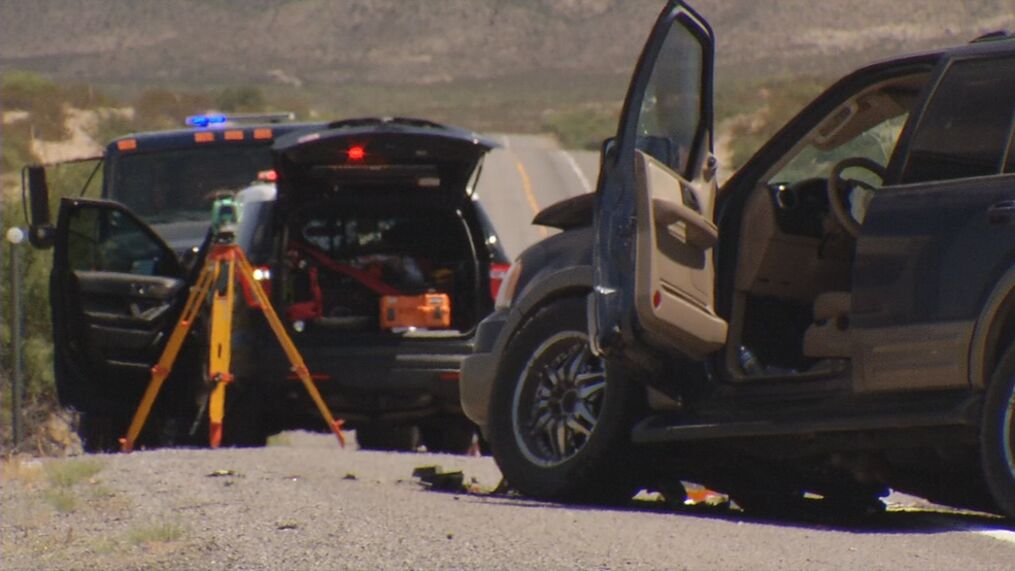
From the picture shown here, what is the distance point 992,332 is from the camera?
24.5ft

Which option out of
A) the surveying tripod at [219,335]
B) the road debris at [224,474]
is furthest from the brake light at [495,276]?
the road debris at [224,474]

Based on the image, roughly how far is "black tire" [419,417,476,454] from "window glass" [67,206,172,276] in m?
2.13

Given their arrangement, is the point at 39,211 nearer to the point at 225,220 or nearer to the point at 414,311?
the point at 225,220

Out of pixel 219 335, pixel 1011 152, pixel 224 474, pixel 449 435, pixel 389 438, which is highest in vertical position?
pixel 1011 152

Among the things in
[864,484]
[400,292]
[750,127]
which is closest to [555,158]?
[750,127]

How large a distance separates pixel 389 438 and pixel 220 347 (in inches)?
98.7

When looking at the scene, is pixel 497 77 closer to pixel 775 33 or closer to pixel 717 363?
pixel 775 33

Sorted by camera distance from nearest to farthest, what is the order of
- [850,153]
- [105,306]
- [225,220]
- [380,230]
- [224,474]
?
[850,153]
[224,474]
[105,306]
[380,230]
[225,220]

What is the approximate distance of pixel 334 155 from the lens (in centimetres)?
1243

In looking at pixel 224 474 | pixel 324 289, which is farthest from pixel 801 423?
pixel 324 289

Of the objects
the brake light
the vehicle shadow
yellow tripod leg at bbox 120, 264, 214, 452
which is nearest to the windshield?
yellow tripod leg at bbox 120, 264, 214, 452

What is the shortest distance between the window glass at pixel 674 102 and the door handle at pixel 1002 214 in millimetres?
1421

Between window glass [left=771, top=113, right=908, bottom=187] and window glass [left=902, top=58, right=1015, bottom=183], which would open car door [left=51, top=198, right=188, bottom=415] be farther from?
window glass [left=902, top=58, right=1015, bottom=183]

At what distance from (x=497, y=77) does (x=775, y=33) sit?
1775 centimetres
